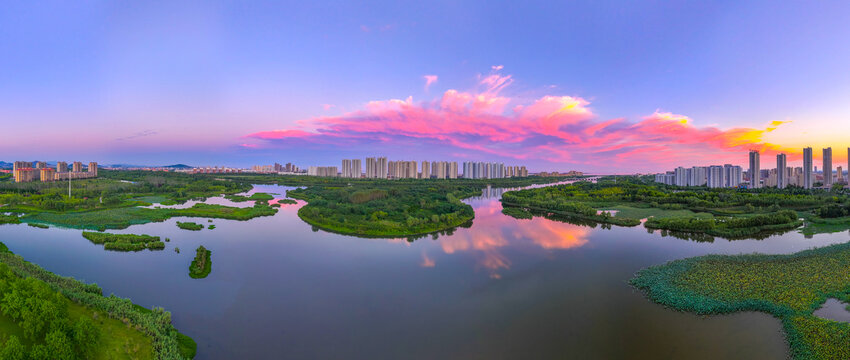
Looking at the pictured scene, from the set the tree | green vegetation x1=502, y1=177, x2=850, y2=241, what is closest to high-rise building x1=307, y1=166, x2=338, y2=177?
green vegetation x1=502, y1=177, x2=850, y2=241

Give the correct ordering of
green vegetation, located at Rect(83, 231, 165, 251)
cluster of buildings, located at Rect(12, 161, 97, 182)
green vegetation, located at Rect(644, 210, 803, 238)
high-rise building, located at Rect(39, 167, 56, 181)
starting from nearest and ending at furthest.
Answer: green vegetation, located at Rect(83, 231, 165, 251) < green vegetation, located at Rect(644, 210, 803, 238) < cluster of buildings, located at Rect(12, 161, 97, 182) < high-rise building, located at Rect(39, 167, 56, 181)

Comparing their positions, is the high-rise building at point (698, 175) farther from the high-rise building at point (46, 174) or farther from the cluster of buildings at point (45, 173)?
the high-rise building at point (46, 174)

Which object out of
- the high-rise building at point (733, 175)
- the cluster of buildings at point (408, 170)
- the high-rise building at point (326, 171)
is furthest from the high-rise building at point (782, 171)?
the high-rise building at point (326, 171)

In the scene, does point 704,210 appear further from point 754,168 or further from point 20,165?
point 20,165

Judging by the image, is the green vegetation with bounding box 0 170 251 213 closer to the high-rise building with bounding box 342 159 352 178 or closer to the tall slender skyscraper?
the high-rise building with bounding box 342 159 352 178

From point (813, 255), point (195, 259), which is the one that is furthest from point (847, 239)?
point (195, 259)

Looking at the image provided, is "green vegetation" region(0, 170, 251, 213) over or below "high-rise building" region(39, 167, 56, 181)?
below
